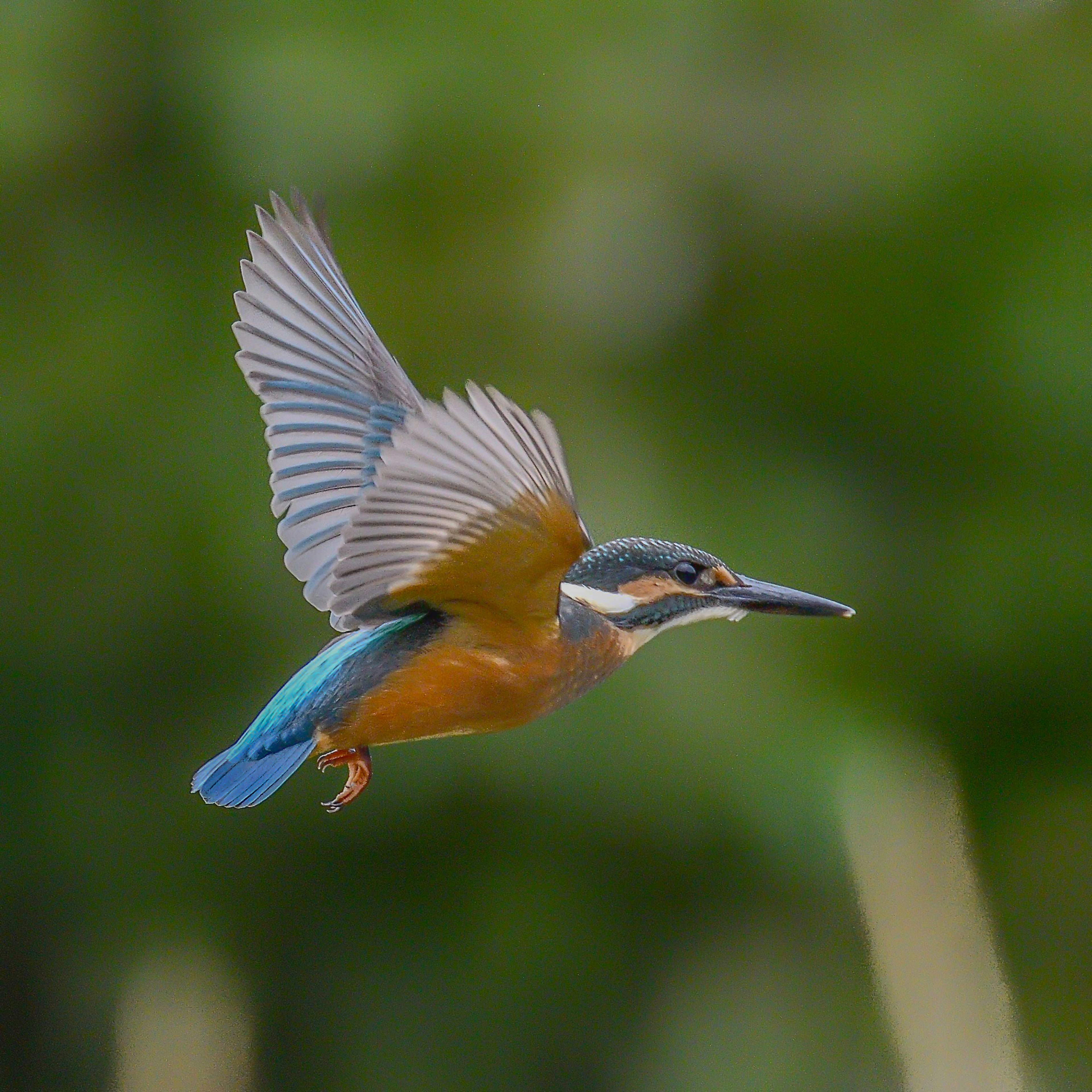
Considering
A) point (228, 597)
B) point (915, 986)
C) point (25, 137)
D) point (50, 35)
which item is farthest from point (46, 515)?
point (915, 986)

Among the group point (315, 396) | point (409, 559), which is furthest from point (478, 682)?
point (315, 396)

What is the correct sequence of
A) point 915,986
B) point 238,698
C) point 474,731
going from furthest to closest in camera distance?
1. point 238,698
2. point 915,986
3. point 474,731

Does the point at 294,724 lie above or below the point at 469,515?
below

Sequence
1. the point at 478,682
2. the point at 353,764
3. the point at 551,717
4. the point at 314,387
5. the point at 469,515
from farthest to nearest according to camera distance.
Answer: the point at 551,717
the point at 314,387
the point at 353,764
the point at 478,682
the point at 469,515

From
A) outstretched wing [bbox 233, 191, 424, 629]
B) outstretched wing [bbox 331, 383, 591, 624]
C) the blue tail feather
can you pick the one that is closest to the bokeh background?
outstretched wing [bbox 233, 191, 424, 629]

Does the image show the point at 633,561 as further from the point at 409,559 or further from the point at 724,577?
the point at 409,559

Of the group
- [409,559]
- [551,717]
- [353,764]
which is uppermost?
[409,559]

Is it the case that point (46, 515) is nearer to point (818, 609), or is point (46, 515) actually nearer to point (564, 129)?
point (564, 129)

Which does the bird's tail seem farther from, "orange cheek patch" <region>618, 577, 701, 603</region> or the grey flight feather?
"orange cheek patch" <region>618, 577, 701, 603</region>
